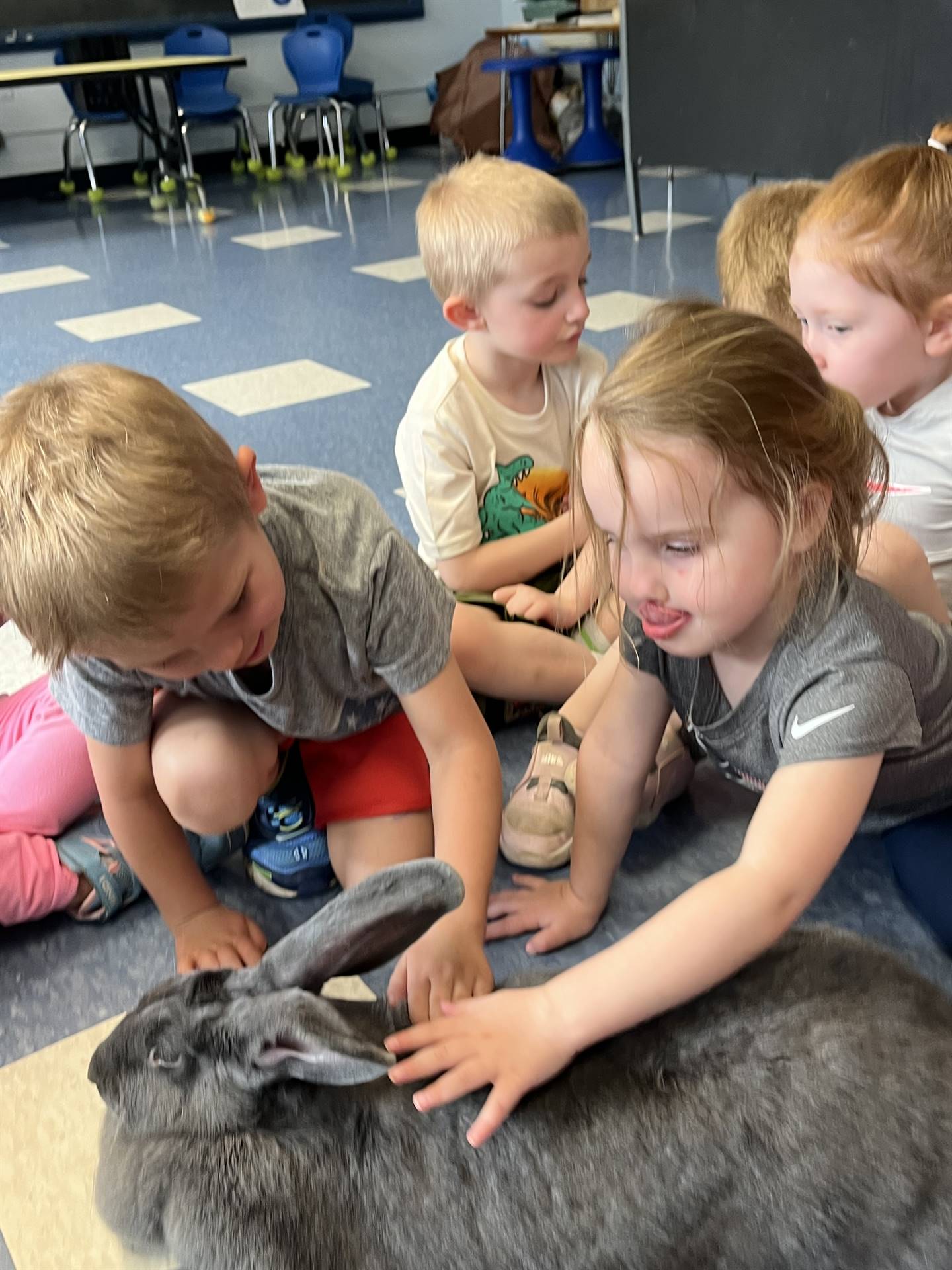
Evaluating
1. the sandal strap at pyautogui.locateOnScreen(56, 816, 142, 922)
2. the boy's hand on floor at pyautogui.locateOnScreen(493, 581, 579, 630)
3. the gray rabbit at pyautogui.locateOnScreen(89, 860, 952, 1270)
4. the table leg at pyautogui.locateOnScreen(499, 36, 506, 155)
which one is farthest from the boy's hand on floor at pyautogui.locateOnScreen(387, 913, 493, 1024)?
the table leg at pyautogui.locateOnScreen(499, 36, 506, 155)

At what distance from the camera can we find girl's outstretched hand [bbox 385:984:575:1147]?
0.58 metres

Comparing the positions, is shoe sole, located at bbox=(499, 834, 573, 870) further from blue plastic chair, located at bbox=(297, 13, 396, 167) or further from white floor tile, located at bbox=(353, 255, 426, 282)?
blue plastic chair, located at bbox=(297, 13, 396, 167)

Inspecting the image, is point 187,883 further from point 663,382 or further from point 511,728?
point 663,382

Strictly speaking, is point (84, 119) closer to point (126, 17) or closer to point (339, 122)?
point (126, 17)

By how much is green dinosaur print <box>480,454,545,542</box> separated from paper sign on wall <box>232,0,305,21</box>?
4640 millimetres

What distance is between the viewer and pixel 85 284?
3.12 m

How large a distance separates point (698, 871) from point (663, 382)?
1.51ft

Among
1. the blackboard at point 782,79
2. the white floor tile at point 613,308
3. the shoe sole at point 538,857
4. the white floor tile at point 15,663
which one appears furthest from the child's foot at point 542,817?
the blackboard at point 782,79

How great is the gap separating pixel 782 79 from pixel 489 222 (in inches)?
69.3

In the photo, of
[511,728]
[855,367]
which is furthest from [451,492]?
[855,367]

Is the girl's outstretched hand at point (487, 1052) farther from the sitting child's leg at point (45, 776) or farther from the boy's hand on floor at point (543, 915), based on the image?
the sitting child's leg at point (45, 776)

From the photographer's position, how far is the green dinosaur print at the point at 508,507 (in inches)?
48.4

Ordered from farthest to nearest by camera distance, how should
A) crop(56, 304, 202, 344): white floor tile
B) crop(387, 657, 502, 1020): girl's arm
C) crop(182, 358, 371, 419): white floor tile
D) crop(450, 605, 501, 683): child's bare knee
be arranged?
crop(56, 304, 202, 344): white floor tile → crop(182, 358, 371, 419): white floor tile → crop(450, 605, 501, 683): child's bare knee → crop(387, 657, 502, 1020): girl's arm

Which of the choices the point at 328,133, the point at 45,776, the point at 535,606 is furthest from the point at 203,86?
the point at 45,776
